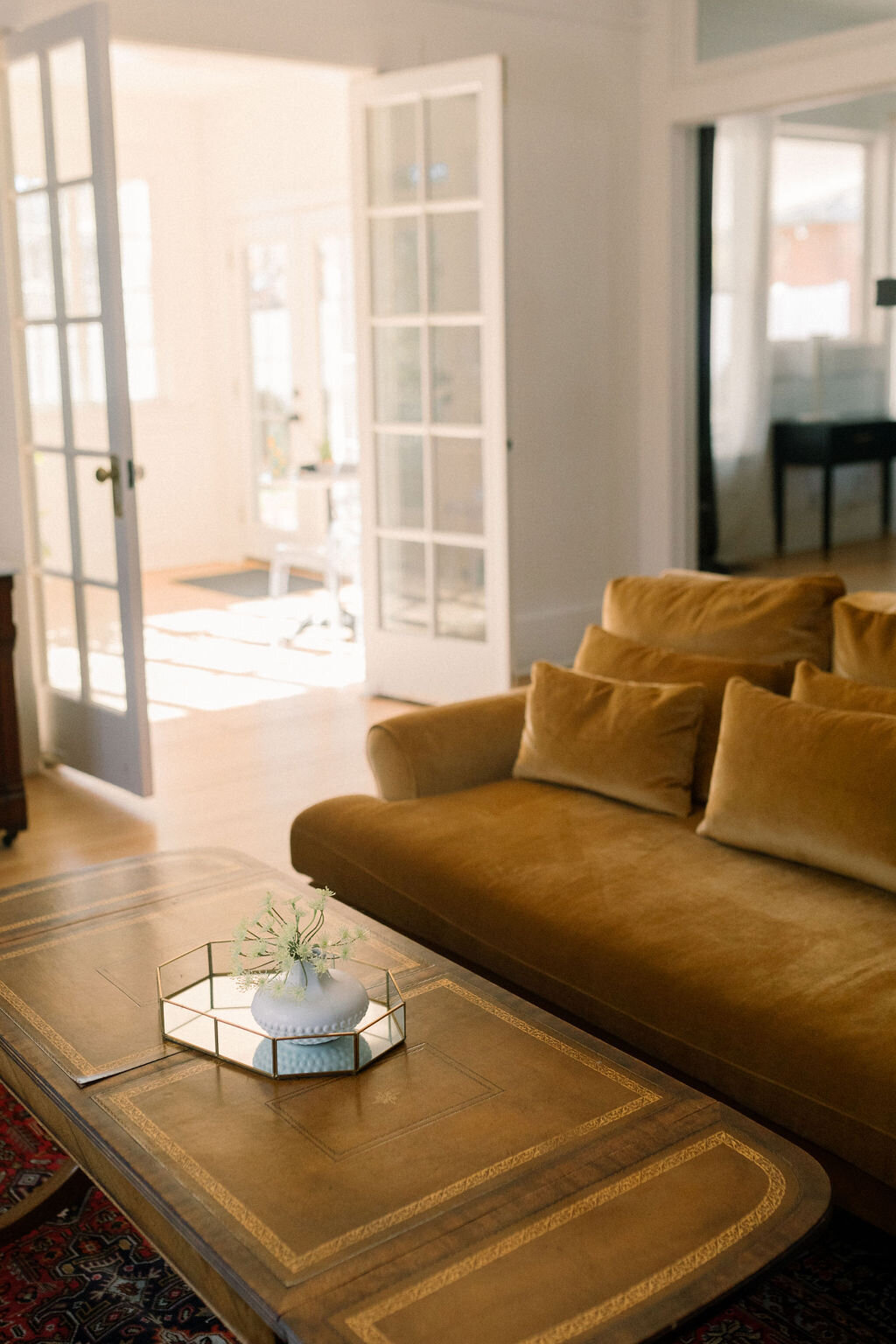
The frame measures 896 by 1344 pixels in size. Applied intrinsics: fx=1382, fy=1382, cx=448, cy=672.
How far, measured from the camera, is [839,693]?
2.69 m

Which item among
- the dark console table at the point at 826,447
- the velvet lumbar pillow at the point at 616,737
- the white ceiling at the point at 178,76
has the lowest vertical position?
the velvet lumbar pillow at the point at 616,737

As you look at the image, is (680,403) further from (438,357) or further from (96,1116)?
(96,1116)

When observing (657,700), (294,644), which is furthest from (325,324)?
(657,700)

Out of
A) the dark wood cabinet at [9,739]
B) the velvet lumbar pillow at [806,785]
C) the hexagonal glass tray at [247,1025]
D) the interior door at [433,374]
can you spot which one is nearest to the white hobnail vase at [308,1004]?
the hexagonal glass tray at [247,1025]

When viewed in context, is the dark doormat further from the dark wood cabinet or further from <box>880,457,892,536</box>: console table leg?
the dark wood cabinet

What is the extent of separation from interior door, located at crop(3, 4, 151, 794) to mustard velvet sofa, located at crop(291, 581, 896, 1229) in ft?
5.04

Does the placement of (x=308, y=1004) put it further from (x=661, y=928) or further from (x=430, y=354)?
(x=430, y=354)

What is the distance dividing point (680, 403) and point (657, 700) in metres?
3.52

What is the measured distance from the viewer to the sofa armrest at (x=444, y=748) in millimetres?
3115

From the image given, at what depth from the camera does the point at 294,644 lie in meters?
6.91

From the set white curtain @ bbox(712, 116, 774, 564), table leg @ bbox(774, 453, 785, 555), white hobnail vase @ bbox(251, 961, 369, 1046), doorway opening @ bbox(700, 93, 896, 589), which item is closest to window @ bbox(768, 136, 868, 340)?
doorway opening @ bbox(700, 93, 896, 589)

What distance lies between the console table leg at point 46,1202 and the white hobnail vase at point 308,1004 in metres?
0.60

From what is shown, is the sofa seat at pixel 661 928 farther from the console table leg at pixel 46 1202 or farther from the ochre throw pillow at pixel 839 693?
the console table leg at pixel 46 1202

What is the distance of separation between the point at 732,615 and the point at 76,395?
7.82ft
